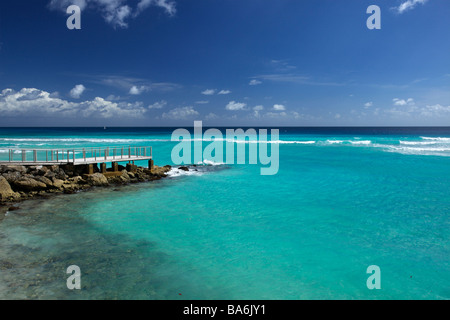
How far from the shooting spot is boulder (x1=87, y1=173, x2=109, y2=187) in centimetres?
1869

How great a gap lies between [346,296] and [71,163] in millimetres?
18576

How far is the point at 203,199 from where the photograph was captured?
16328mm

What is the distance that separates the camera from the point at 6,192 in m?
15.0

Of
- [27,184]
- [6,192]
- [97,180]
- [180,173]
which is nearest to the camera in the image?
[6,192]

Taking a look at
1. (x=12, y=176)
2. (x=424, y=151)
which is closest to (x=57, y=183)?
(x=12, y=176)

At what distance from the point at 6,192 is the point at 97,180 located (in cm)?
497

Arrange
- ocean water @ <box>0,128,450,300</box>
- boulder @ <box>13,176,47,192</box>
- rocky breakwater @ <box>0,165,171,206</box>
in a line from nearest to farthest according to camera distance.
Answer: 1. ocean water @ <box>0,128,450,300</box>
2. rocky breakwater @ <box>0,165,171,206</box>
3. boulder @ <box>13,176,47,192</box>

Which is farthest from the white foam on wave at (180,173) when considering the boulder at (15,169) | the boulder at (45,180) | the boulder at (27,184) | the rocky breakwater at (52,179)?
the boulder at (15,169)

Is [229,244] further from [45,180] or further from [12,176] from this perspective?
[12,176]

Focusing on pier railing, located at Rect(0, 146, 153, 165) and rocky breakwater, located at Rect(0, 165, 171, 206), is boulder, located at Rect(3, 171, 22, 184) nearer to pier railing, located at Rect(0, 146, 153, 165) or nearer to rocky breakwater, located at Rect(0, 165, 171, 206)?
rocky breakwater, located at Rect(0, 165, 171, 206)

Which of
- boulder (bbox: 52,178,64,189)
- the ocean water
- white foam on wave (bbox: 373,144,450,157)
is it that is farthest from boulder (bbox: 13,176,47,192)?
white foam on wave (bbox: 373,144,450,157)

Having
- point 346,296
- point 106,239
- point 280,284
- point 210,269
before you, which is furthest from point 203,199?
point 346,296
